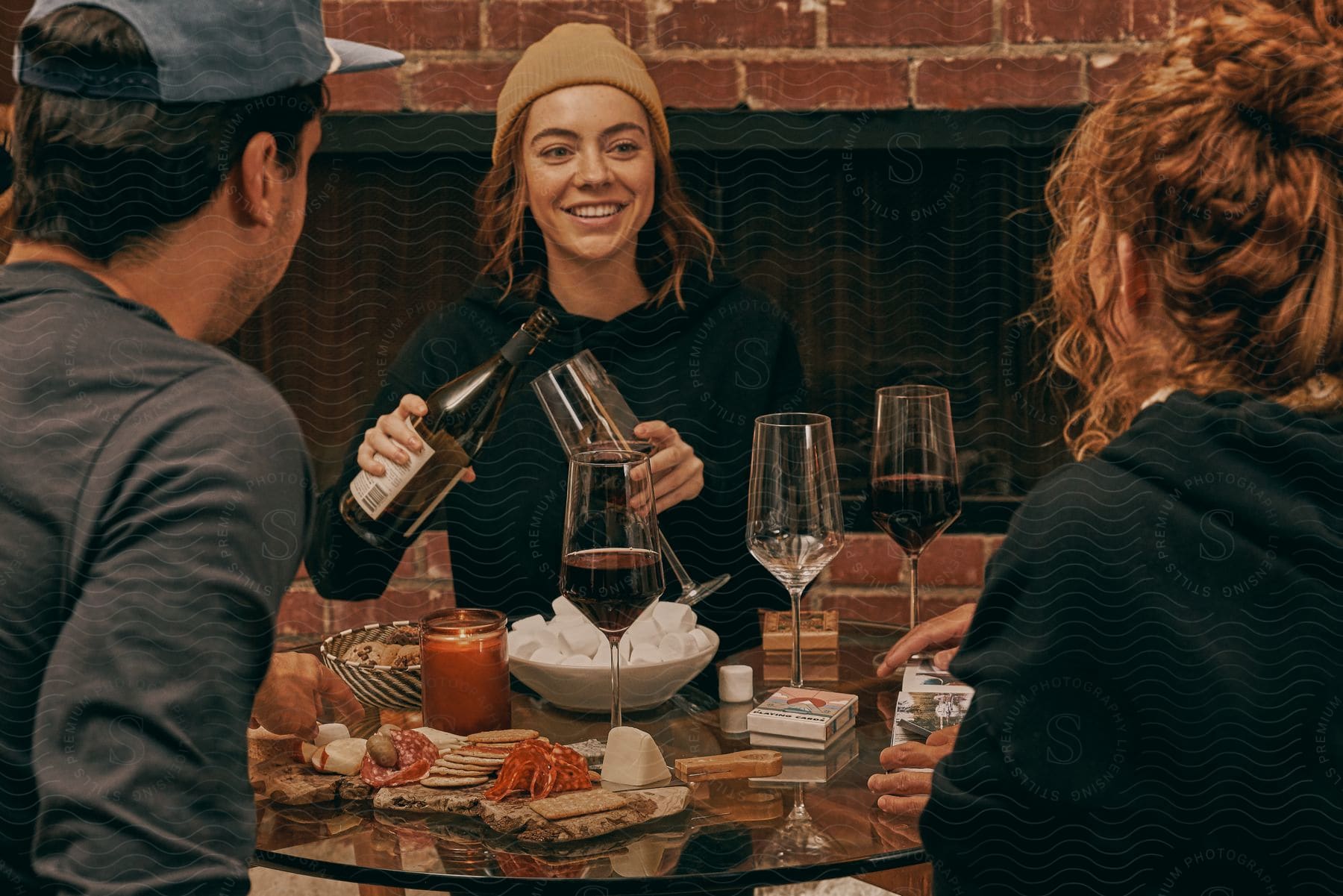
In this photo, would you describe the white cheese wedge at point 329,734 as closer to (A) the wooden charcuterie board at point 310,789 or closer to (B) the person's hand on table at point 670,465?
(A) the wooden charcuterie board at point 310,789

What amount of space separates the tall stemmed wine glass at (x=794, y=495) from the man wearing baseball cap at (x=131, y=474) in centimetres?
35

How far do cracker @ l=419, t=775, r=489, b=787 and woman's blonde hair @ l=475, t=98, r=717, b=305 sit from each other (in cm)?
75

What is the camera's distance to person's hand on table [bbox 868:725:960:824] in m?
0.75

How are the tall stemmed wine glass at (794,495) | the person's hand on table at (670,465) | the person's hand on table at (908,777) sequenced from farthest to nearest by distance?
the person's hand on table at (670,465) < the tall stemmed wine glass at (794,495) < the person's hand on table at (908,777)

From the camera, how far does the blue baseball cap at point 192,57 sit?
65 centimetres

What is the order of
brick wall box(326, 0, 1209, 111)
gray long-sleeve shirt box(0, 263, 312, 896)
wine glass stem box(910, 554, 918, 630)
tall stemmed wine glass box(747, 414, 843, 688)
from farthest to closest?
brick wall box(326, 0, 1209, 111) < wine glass stem box(910, 554, 918, 630) < tall stemmed wine glass box(747, 414, 843, 688) < gray long-sleeve shirt box(0, 263, 312, 896)

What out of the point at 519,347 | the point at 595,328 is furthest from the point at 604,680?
the point at 595,328

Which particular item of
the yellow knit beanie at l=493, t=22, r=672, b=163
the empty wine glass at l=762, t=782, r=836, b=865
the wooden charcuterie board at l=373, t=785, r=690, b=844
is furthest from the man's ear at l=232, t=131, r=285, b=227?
the yellow knit beanie at l=493, t=22, r=672, b=163

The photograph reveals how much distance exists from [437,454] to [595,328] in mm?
282

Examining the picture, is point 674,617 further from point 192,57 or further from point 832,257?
point 832,257

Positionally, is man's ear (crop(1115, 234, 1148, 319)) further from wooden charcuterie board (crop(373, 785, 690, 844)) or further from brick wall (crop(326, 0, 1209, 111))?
brick wall (crop(326, 0, 1209, 111))

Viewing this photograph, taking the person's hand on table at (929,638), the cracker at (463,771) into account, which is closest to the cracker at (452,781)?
the cracker at (463,771)

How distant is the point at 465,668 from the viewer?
33.0 inches

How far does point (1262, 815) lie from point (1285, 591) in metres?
0.10
